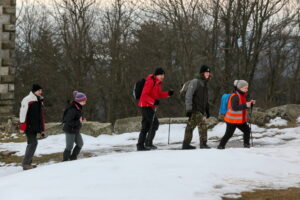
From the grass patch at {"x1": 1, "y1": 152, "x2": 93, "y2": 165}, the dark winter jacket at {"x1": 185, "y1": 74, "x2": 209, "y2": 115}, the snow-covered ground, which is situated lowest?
the grass patch at {"x1": 1, "y1": 152, "x2": 93, "y2": 165}

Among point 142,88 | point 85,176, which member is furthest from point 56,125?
point 85,176

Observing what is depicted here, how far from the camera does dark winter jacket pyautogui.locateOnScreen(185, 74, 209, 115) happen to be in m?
8.35

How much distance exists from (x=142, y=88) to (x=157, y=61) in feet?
80.3

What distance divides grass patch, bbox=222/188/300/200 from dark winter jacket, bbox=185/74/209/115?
140 inches

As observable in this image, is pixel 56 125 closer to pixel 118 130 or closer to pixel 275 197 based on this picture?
pixel 118 130

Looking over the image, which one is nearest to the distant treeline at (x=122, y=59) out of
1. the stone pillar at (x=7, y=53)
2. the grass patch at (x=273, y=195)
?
the stone pillar at (x=7, y=53)

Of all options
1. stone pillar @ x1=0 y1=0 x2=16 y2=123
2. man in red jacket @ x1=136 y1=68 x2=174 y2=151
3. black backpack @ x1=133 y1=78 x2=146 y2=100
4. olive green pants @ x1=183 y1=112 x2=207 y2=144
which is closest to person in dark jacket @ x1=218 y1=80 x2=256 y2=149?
olive green pants @ x1=183 y1=112 x2=207 y2=144

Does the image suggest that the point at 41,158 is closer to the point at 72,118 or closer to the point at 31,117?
the point at 31,117

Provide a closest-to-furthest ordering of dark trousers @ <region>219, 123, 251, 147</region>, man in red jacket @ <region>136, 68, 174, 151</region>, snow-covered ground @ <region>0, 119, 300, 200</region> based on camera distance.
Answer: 1. snow-covered ground @ <region>0, 119, 300, 200</region>
2. dark trousers @ <region>219, 123, 251, 147</region>
3. man in red jacket @ <region>136, 68, 174, 151</region>

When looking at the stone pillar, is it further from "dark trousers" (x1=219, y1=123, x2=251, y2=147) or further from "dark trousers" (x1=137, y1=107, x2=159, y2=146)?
"dark trousers" (x1=219, y1=123, x2=251, y2=147)


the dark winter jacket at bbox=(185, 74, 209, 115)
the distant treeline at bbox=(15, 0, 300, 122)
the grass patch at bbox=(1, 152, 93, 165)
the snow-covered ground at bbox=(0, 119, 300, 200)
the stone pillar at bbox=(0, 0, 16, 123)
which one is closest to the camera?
the snow-covered ground at bbox=(0, 119, 300, 200)

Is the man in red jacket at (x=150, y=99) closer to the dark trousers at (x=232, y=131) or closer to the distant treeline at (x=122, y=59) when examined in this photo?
the dark trousers at (x=232, y=131)

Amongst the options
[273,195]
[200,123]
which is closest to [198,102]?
[200,123]

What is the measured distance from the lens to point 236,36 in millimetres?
22203
